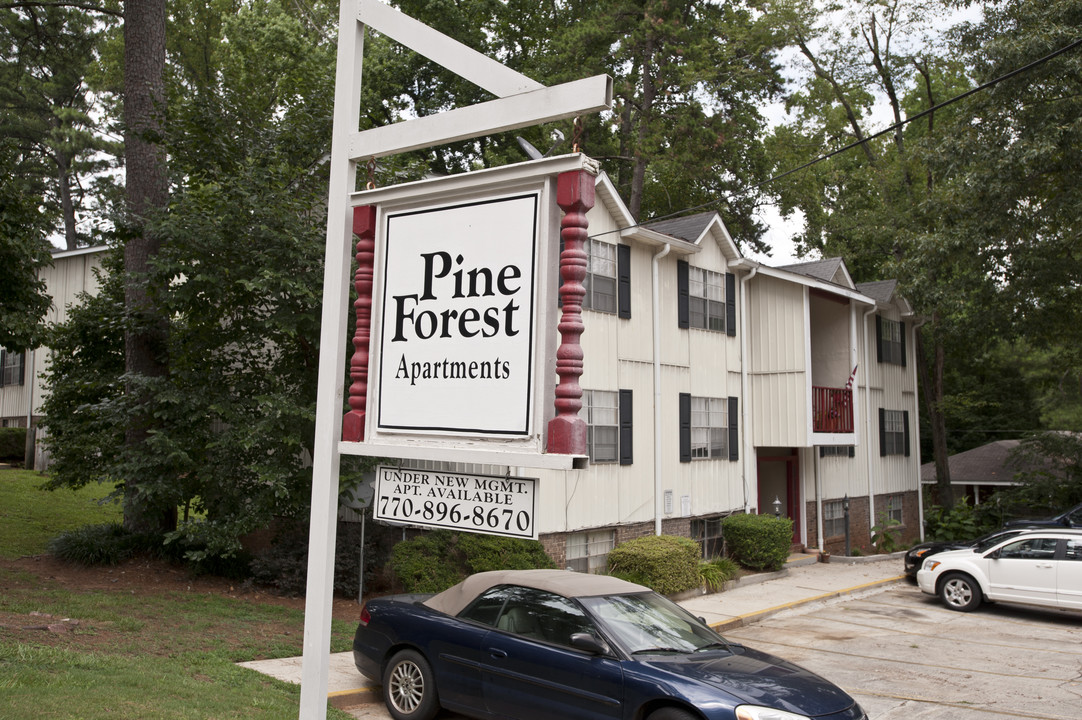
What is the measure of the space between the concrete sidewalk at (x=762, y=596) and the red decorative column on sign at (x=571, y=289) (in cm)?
590

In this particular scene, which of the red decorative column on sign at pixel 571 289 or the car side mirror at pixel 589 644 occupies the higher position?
the red decorative column on sign at pixel 571 289

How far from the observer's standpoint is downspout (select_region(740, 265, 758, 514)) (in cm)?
2091

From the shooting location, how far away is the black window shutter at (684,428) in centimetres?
1889

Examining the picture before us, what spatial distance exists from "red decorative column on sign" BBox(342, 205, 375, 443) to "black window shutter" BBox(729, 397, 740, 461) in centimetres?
1636

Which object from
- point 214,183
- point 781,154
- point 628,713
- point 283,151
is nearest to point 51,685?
point 628,713

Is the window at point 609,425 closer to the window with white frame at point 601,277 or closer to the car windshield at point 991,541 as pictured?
the window with white frame at point 601,277

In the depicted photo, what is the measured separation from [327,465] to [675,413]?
14.2 m

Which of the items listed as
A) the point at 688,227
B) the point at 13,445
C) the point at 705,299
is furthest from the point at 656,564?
the point at 13,445

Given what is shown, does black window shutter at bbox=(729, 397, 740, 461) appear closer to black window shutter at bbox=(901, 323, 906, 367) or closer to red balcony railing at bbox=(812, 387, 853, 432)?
red balcony railing at bbox=(812, 387, 853, 432)

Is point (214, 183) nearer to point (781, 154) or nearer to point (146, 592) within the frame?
point (146, 592)

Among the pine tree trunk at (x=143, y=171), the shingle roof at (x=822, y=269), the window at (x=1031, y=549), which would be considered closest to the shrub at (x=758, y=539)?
the window at (x=1031, y=549)

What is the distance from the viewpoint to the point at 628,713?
6887mm

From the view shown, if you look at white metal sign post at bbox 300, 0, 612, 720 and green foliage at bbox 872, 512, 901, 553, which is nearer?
white metal sign post at bbox 300, 0, 612, 720

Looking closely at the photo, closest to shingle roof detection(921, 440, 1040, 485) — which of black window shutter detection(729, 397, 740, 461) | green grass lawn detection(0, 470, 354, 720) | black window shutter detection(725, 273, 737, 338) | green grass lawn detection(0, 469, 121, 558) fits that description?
black window shutter detection(729, 397, 740, 461)
